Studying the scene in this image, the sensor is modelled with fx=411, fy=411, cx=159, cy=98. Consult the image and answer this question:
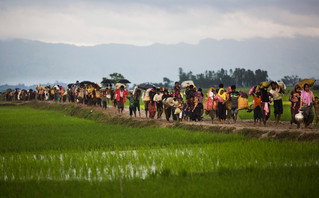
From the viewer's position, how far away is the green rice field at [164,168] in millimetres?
6027

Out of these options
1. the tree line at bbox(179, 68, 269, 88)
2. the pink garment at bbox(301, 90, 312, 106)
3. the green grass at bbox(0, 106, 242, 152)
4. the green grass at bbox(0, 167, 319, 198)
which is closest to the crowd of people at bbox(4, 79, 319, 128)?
the pink garment at bbox(301, 90, 312, 106)

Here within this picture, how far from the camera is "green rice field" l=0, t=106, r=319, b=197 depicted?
6.03 meters

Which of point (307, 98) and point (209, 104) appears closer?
point (307, 98)

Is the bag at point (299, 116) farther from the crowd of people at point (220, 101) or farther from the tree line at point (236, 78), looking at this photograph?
the tree line at point (236, 78)

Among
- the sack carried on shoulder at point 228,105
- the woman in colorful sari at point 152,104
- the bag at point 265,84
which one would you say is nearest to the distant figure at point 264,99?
the bag at point 265,84

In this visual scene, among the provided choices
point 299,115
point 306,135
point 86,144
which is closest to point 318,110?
point 299,115

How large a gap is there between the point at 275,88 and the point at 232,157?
15.0 ft

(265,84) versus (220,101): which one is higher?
(265,84)

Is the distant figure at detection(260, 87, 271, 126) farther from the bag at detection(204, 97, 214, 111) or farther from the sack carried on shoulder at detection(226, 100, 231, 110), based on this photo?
the bag at detection(204, 97, 214, 111)

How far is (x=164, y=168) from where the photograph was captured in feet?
24.3

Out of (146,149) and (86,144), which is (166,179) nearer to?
(146,149)

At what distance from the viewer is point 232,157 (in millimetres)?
8383

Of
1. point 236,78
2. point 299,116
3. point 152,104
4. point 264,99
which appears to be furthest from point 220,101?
point 236,78

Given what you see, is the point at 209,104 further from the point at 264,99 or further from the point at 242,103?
the point at 264,99
